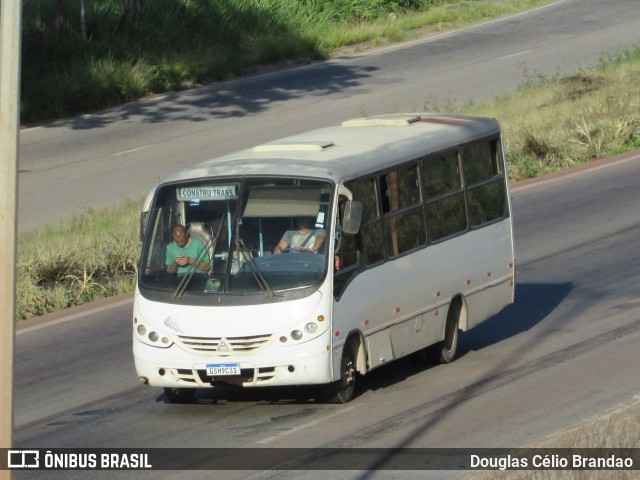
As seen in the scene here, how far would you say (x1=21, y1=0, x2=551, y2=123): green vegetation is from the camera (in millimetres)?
36438

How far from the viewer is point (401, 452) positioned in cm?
1123

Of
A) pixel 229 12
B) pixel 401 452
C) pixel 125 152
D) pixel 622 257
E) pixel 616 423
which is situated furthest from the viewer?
pixel 229 12

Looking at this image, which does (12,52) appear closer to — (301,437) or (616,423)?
(616,423)

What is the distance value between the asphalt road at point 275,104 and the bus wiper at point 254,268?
13.8 meters

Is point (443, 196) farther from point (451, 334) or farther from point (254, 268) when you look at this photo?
point (254, 268)

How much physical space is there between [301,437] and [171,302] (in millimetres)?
1927

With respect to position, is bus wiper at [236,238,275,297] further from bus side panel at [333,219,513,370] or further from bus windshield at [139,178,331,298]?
bus side panel at [333,219,513,370]

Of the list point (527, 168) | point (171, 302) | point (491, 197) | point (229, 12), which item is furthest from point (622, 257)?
→ point (229, 12)

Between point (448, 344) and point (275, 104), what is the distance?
2177 centimetres

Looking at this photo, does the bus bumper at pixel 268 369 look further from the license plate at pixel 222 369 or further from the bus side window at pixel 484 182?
the bus side window at pixel 484 182

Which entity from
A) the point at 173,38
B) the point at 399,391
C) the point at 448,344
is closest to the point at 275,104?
the point at 173,38

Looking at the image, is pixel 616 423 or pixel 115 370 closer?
pixel 616 423

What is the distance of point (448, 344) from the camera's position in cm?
1501

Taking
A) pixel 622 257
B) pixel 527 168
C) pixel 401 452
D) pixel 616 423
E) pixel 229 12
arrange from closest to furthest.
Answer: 1. pixel 616 423
2. pixel 401 452
3. pixel 622 257
4. pixel 527 168
5. pixel 229 12
